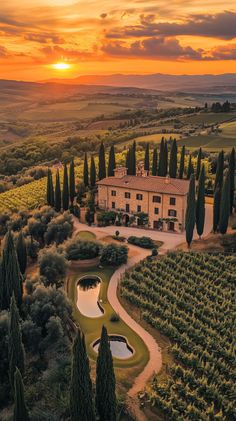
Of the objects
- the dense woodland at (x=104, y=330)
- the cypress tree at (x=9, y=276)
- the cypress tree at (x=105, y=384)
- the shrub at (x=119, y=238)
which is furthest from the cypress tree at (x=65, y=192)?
the cypress tree at (x=105, y=384)

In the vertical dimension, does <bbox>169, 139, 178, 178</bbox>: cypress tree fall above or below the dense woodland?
above

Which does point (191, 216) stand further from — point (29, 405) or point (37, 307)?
point (29, 405)

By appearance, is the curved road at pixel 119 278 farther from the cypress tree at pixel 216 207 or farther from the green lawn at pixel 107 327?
the cypress tree at pixel 216 207

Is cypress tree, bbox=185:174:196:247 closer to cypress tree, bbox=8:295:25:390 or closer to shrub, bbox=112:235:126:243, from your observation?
shrub, bbox=112:235:126:243

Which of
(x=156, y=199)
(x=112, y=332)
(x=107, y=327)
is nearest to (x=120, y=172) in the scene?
(x=156, y=199)

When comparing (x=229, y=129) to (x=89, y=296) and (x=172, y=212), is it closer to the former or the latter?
(x=172, y=212)

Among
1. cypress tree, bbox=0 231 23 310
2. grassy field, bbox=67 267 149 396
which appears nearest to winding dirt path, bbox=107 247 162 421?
grassy field, bbox=67 267 149 396

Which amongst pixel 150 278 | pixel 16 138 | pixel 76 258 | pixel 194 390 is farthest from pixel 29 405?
pixel 16 138
